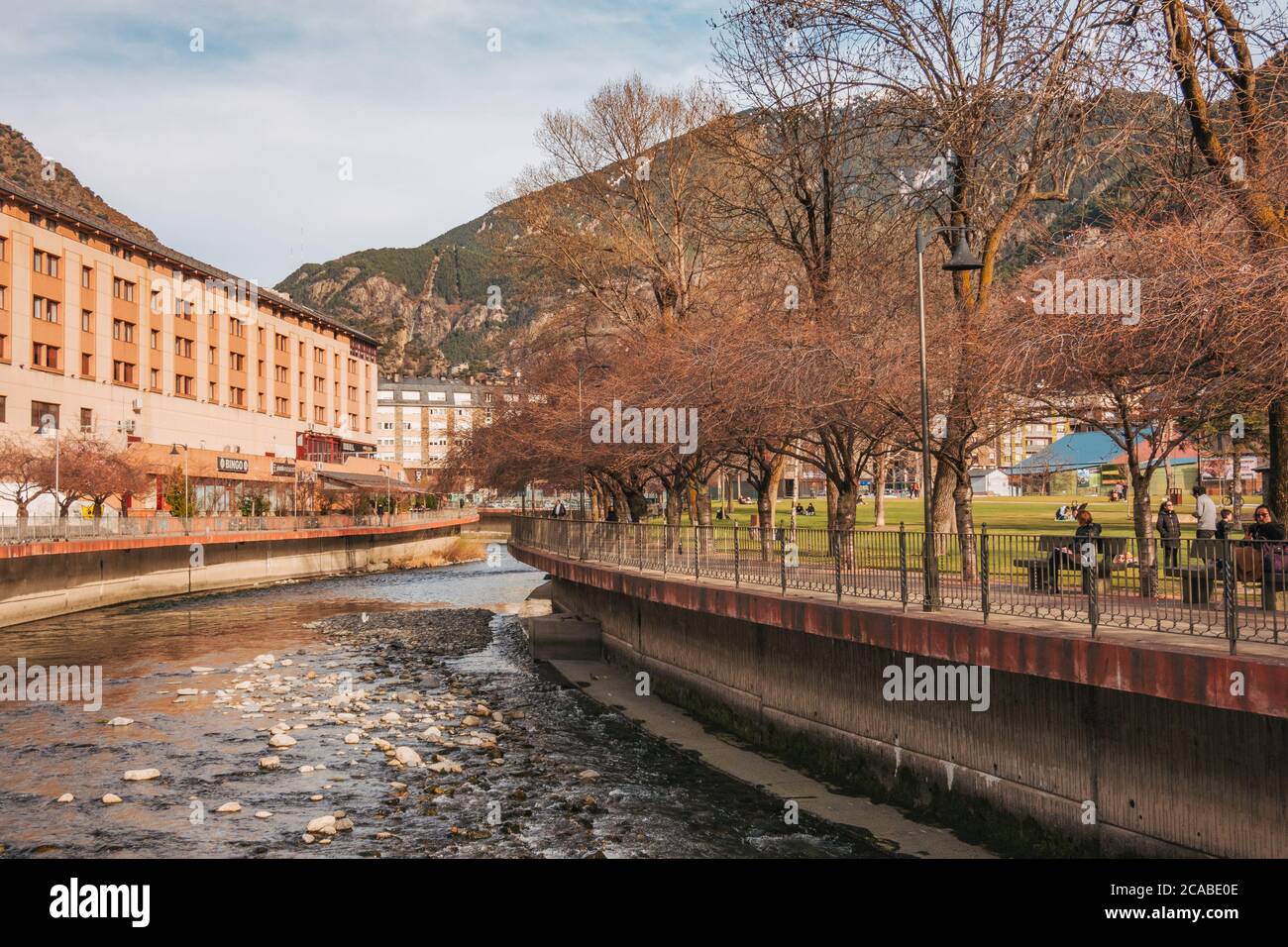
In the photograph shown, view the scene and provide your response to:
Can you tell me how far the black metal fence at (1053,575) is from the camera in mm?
11477

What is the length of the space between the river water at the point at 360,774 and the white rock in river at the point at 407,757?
0.75ft

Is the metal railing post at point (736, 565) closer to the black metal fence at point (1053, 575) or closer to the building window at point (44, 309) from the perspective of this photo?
the black metal fence at point (1053, 575)

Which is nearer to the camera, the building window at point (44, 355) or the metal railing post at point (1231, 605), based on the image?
the metal railing post at point (1231, 605)

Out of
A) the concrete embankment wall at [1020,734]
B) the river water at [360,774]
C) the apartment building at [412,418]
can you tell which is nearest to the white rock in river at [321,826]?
the river water at [360,774]

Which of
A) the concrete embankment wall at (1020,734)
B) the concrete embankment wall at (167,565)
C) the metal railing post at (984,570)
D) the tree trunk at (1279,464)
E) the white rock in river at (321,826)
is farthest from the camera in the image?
the concrete embankment wall at (167,565)

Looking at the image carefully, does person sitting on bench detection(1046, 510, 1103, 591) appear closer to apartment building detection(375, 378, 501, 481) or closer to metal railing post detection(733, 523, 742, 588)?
metal railing post detection(733, 523, 742, 588)

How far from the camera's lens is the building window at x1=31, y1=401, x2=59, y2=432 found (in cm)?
5922

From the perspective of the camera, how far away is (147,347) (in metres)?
72.1

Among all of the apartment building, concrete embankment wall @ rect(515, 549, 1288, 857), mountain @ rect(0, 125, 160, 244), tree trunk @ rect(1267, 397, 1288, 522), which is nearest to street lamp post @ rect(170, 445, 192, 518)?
concrete embankment wall @ rect(515, 549, 1288, 857)

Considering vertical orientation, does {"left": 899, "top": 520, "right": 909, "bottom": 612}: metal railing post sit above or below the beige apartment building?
below

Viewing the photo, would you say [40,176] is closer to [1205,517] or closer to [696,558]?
[696,558]

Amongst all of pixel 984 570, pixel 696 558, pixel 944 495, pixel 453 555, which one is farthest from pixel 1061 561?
pixel 453 555

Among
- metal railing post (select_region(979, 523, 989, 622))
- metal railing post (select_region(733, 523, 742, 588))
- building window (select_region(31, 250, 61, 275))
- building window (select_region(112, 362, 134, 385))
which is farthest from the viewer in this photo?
building window (select_region(112, 362, 134, 385))

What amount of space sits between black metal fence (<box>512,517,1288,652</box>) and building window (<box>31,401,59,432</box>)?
4976cm
